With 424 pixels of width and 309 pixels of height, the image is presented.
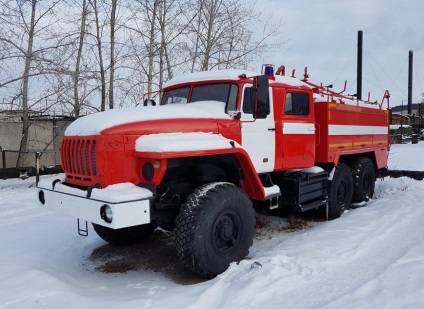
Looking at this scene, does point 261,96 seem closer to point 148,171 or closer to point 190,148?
point 190,148

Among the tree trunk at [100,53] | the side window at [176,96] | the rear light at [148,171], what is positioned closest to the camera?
the rear light at [148,171]

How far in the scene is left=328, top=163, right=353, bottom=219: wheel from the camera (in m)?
6.72

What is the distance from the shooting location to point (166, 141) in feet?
12.6

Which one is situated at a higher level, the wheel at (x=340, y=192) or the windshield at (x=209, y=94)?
the windshield at (x=209, y=94)

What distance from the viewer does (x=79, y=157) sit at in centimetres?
404

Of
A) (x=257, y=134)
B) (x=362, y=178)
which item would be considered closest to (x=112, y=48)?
(x=362, y=178)

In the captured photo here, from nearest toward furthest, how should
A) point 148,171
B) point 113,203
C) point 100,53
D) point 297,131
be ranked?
point 113,203
point 148,171
point 297,131
point 100,53

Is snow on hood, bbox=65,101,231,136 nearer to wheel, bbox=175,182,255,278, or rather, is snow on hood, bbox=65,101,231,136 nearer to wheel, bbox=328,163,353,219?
wheel, bbox=175,182,255,278

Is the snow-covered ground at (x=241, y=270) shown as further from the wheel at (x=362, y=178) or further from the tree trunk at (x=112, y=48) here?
the tree trunk at (x=112, y=48)

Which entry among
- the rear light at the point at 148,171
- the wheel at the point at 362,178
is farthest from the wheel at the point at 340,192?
the rear light at the point at 148,171

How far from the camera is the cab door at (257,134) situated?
16.0 feet

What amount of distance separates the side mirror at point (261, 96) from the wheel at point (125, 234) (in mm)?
2203

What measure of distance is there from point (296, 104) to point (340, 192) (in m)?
2.22

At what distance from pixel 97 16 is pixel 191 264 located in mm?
11849
